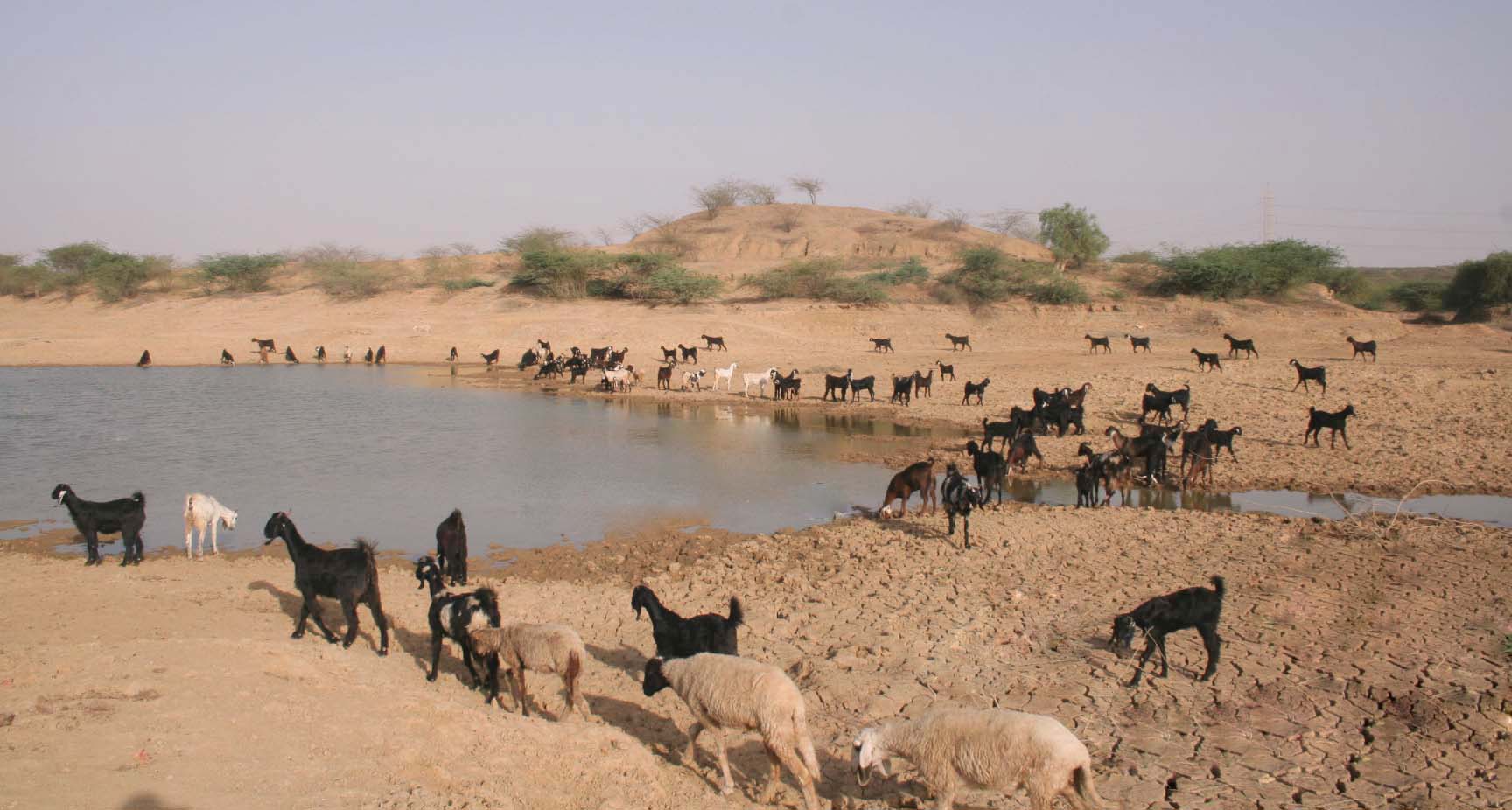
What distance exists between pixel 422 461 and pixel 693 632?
12.2m

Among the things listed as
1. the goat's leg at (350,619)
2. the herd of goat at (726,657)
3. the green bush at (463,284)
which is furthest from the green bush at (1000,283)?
the goat's leg at (350,619)

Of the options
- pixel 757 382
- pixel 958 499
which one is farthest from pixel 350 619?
pixel 757 382

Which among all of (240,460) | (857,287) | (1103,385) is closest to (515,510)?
(240,460)

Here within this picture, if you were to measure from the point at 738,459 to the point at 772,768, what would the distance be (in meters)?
12.6

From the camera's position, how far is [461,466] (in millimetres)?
17484

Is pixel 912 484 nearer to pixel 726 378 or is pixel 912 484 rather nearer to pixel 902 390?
pixel 902 390

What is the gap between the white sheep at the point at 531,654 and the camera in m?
6.68

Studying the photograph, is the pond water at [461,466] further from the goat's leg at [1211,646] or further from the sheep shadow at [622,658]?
the goat's leg at [1211,646]

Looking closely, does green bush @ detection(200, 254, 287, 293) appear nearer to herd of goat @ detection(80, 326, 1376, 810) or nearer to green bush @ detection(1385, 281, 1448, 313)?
herd of goat @ detection(80, 326, 1376, 810)

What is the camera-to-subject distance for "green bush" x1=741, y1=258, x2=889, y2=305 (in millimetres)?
41562

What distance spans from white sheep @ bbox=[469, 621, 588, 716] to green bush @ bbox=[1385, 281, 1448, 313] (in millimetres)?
47965

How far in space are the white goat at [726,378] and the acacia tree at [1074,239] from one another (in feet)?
88.1

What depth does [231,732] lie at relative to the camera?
213 inches

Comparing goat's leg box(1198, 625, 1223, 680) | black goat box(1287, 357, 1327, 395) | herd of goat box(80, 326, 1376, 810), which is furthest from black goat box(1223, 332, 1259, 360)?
goat's leg box(1198, 625, 1223, 680)
